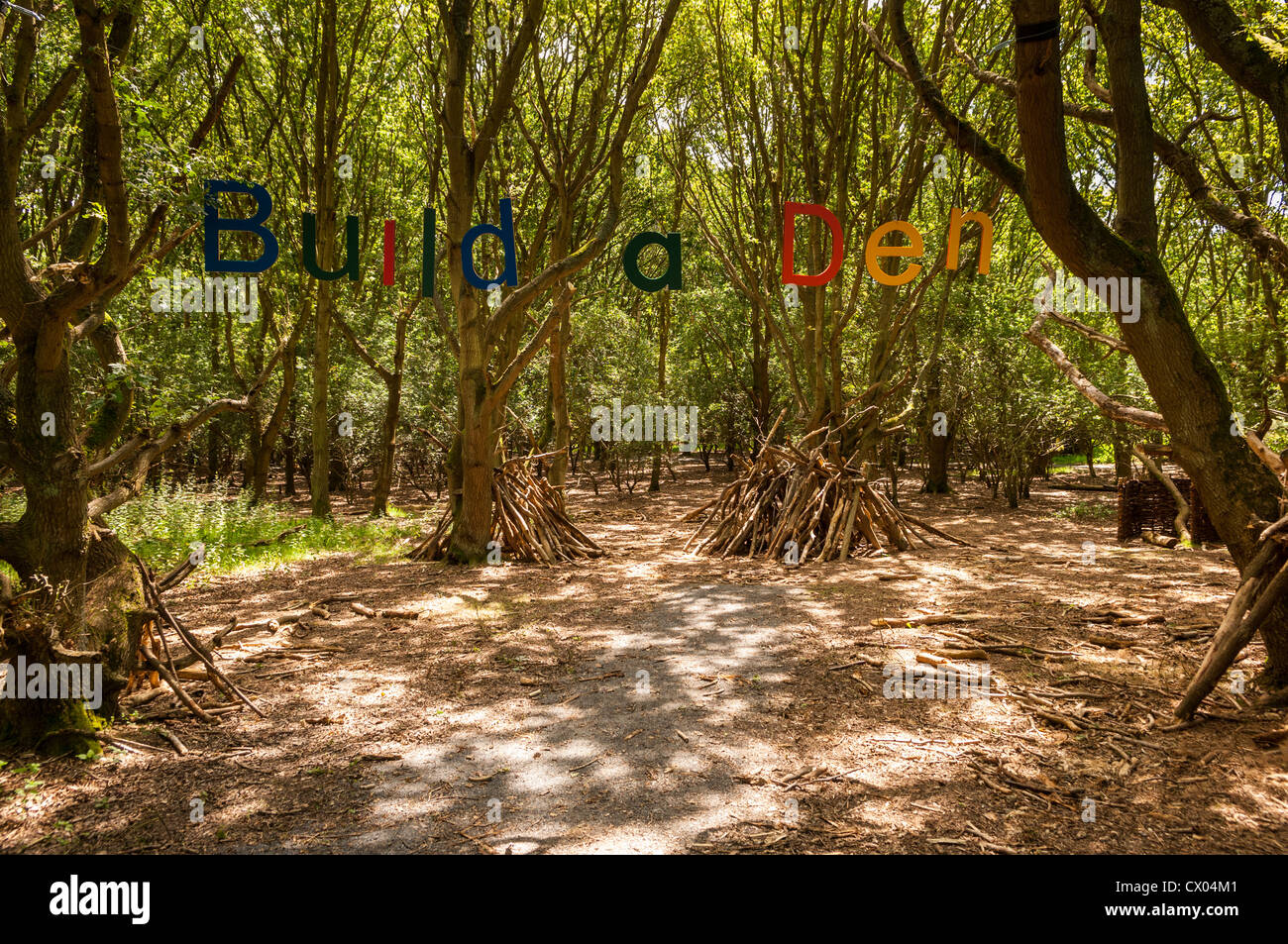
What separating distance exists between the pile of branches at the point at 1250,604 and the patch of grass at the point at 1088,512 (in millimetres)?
8587

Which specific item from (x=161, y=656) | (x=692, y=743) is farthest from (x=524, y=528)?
(x=692, y=743)

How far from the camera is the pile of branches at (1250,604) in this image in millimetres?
3225

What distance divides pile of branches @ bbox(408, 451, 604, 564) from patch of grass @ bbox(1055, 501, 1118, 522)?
7.15 metres

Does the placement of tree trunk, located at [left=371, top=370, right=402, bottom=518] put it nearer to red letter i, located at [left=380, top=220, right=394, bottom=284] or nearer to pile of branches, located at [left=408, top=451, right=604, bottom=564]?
pile of branches, located at [left=408, top=451, right=604, bottom=564]

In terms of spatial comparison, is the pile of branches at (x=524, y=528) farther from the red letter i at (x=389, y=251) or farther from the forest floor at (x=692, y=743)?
the red letter i at (x=389, y=251)

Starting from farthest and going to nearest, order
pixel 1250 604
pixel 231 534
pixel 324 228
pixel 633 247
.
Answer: pixel 324 228, pixel 231 534, pixel 633 247, pixel 1250 604

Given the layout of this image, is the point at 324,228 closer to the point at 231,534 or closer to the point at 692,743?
the point at 231,534

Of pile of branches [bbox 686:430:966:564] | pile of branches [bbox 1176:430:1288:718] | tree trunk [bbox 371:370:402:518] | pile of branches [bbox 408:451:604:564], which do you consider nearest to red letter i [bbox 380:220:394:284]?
pile of branches [bbox 408:451:604:564]

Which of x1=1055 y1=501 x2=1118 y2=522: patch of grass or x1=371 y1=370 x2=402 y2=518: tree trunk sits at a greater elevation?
x1=371 y1=370 x2=402 y2=518: tree trunk

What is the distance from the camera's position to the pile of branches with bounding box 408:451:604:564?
855 cm

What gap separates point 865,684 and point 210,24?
10.3 m

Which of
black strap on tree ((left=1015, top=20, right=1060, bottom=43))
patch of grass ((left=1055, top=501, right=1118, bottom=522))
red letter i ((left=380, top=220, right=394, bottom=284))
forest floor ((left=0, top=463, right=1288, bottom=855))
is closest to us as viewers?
forest floor ((left=0, top=463, right=1288, bottom=855))

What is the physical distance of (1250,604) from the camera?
344cm

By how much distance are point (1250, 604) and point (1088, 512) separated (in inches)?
363
